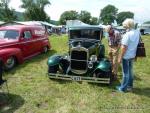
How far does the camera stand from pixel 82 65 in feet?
28.5

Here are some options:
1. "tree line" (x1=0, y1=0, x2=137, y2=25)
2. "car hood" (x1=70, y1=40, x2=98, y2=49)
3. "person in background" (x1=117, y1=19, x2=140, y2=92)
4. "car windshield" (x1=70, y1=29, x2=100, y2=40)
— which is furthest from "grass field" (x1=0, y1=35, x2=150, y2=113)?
"tree line" (x1=0, y1=0, x2=137, y2=25)

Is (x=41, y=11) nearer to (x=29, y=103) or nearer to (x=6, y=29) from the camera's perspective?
(x=6, y=29)

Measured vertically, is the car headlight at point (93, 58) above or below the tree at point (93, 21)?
above

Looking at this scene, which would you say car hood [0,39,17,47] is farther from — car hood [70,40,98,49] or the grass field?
car hood [70,40,98,49]

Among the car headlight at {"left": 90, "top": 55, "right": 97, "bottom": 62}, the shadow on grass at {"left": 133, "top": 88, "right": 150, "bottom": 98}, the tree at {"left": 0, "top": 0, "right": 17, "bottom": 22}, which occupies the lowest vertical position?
the shadow on grass at {"left": 133, "top": 88, "right": 150, "bottom": 98}

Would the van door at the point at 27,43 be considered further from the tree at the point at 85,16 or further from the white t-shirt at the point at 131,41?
the tree at the point at 85,16

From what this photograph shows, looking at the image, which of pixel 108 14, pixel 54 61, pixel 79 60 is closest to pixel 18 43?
pixel 54 61

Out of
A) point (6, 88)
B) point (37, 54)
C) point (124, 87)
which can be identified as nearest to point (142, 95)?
point (124, 87)

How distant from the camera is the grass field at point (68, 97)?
665cm

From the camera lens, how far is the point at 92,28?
32.7ft

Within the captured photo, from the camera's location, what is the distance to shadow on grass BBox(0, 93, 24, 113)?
6555 mm

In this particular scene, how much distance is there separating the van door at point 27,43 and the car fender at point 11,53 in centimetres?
92

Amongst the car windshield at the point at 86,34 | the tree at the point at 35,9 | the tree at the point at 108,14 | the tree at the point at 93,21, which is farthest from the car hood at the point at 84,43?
the tree at the point at 108,14

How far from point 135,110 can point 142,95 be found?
1.17 metres
